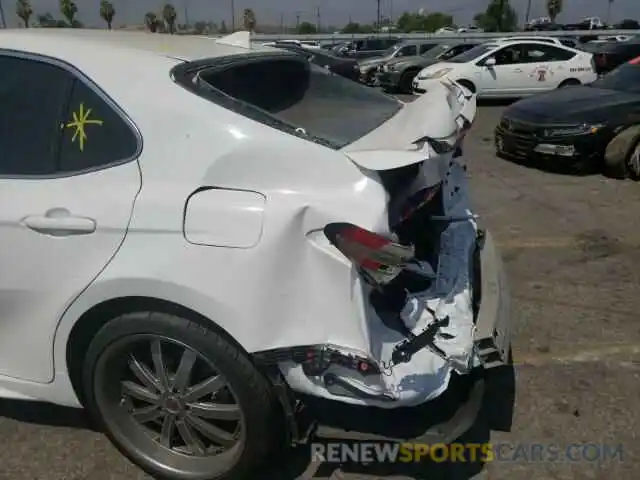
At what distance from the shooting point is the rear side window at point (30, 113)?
2.38 m

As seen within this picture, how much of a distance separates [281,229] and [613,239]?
13.3 feet

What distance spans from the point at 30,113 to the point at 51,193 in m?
0.37

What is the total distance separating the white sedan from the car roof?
A: 12727mm

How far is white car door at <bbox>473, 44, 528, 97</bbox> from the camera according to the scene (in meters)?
14.8

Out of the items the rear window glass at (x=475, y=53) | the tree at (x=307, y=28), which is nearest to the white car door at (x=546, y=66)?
the rear window glass at (x=475, y=53)

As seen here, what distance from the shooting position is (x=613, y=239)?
17.0ft

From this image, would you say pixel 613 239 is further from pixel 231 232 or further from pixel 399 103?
pixel 231 232

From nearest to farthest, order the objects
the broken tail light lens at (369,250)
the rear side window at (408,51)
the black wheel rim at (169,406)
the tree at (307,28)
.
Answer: the broken tail light lens at (369,250) → the black wheel rim at (169,406) → the rear side window at (408,51) → the tree at (307,28)

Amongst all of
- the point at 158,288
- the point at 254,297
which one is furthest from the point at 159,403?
the point at 254,297

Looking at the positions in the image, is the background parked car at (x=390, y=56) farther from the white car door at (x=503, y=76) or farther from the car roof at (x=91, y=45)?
the car roof at (x=91, y=45)

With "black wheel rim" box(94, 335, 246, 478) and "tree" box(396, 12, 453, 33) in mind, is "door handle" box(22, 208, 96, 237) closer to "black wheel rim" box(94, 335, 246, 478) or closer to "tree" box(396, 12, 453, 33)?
"black wheel rim" box(94, 335, 246, 478)

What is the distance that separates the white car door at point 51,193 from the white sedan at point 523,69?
13315 mm

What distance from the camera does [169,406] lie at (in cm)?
247

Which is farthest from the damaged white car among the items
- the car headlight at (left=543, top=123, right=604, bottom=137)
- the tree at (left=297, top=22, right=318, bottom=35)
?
the tree at (left=297, top=22, right=318, bottom=35)
